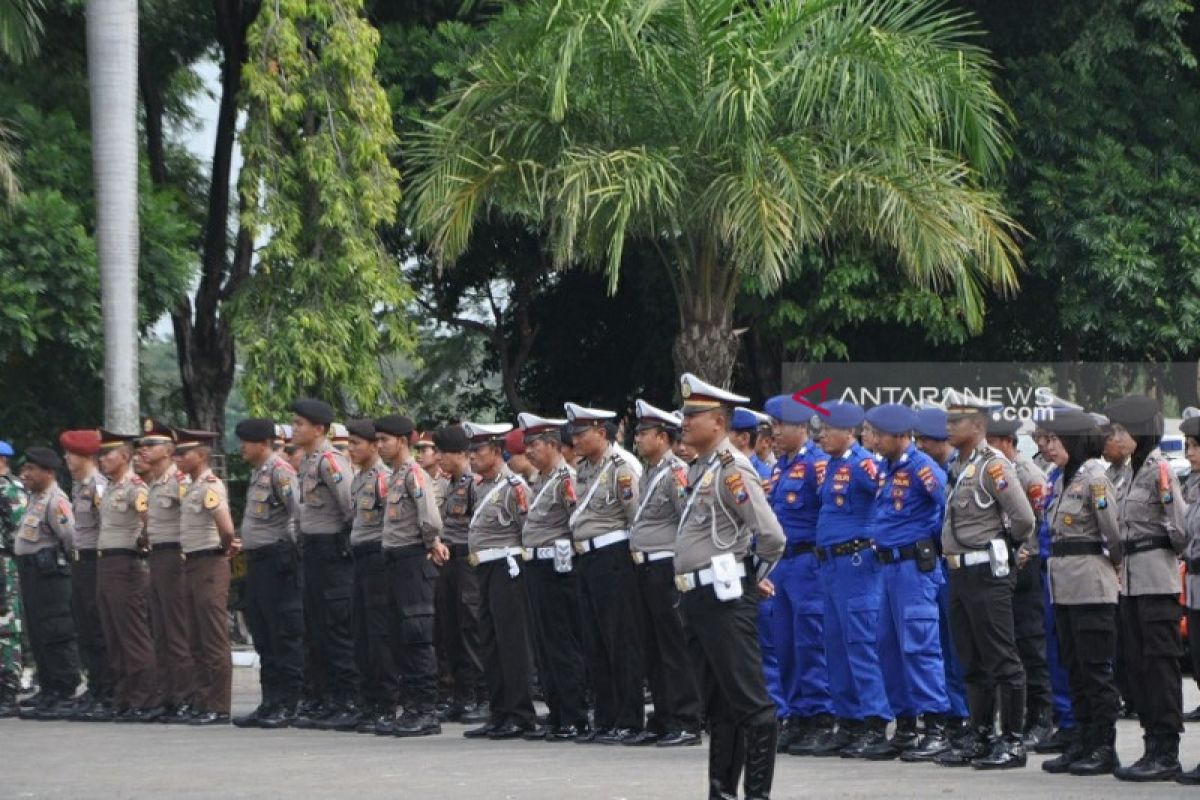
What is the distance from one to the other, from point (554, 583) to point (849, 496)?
2.40m

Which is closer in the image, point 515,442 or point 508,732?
point 508,732

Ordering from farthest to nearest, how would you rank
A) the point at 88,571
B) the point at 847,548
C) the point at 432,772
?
the point at 88,571, the point at 847,548, the point at 432,772

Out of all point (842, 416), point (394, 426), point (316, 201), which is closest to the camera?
point (842, 416)

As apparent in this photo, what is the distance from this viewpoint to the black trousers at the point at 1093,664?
10906 mm

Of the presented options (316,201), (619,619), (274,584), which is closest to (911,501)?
(619,619)

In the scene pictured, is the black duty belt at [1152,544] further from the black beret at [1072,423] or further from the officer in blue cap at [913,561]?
the officer in blue cap at [913,561]

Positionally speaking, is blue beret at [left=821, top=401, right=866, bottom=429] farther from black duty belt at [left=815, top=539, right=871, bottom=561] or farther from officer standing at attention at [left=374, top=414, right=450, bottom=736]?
officer standing at attention at [left=374, top=414, right=450, bottom=736]

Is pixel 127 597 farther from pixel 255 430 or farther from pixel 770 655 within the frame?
pixel 770 655

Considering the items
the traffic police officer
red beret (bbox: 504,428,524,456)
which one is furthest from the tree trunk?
the traffic police officer

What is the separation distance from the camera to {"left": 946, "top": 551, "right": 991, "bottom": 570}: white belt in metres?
11.2

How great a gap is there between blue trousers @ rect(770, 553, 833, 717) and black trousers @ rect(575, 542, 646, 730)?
928mm

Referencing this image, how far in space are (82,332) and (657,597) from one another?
32.8 ft

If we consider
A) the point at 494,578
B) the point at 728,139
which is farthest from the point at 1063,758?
the point at 728,139

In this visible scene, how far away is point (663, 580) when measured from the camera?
497 inches
